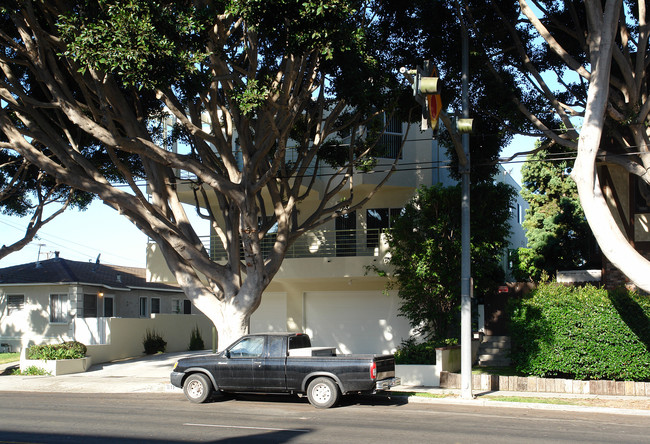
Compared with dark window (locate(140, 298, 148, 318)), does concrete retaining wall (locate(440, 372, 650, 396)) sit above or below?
below

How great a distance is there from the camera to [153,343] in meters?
29.7

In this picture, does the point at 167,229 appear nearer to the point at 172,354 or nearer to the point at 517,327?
the point at 517,327

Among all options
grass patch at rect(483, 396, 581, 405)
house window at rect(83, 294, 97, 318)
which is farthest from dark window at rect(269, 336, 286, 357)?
house window at rect(83, 294, 97, 318)

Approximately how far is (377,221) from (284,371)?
1153 cm

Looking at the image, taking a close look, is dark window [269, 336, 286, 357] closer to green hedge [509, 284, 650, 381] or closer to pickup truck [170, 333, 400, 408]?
pickup truck [170, 333, 400, 408]

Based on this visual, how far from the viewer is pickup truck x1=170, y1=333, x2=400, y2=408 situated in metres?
14.3

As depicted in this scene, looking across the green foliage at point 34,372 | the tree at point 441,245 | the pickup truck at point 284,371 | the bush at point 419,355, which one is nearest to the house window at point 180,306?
the green foliage at point 34,372

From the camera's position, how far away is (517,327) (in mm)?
17141

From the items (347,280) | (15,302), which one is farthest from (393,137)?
(15,302)

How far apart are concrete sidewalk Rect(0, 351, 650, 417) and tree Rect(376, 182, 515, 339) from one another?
3.72 m

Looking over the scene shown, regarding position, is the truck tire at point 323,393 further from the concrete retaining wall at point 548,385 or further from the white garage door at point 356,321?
the white garage door at point 356,321

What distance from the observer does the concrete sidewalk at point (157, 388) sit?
14641mm

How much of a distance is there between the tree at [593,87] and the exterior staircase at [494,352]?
7.21 m

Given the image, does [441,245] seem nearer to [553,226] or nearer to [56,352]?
[56,352]
